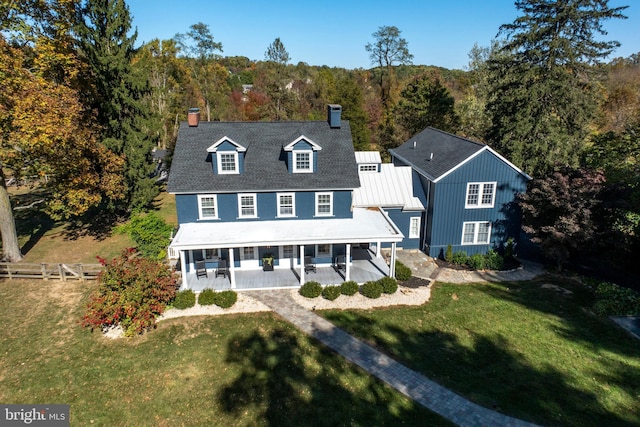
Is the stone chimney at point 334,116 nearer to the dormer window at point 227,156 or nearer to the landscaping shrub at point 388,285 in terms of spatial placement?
the dormer window at point 227,156

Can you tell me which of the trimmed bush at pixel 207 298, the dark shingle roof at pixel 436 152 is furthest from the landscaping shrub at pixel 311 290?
the dark shingle roof at pixel 436 152

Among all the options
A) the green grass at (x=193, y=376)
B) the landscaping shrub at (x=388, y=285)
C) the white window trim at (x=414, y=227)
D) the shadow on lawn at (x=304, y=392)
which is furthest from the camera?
the white window trim at (x=414, y=227)

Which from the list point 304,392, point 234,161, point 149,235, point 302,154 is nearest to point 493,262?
point 302,154

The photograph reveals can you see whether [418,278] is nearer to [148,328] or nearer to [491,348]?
[491,348]

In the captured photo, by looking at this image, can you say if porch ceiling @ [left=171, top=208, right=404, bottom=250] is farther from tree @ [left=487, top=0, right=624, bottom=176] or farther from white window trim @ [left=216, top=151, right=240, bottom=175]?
tree @ [left=487, top=0, right=624, bottom=176]

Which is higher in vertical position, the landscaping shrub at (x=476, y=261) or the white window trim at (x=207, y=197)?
the white window trim at (x=207, y=197)

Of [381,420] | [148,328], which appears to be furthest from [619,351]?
[148,328]

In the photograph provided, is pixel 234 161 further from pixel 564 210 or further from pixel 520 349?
pixel 564 210
